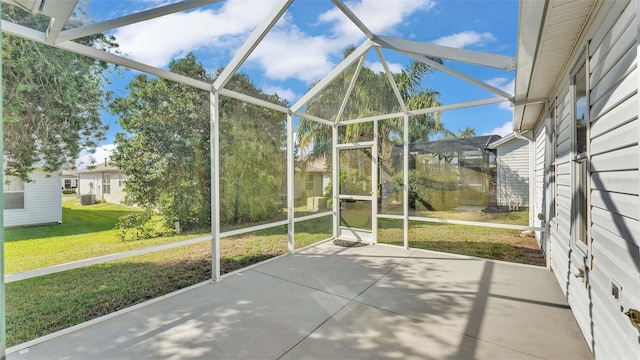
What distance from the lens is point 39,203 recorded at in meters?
2.78

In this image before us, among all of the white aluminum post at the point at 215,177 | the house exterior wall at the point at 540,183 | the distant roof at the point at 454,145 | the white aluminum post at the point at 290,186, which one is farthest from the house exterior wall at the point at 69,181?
the house exterior wall at the point at 540,183

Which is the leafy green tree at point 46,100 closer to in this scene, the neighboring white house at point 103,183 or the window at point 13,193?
the window at point 13,193

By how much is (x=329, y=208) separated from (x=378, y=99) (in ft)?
8.04

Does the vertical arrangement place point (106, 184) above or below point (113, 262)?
above

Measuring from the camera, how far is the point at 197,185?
4.26m

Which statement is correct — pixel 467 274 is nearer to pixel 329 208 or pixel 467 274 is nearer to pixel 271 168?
pixel 329 208

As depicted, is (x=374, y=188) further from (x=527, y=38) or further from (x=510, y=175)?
(x=527, y=38)

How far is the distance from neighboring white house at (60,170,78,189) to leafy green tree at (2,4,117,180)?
0.10 metres

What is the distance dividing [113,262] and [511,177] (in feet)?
21.0

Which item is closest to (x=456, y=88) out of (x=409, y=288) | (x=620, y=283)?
(x=409, y=288)

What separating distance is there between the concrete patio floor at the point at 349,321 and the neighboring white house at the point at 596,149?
0.40 metres

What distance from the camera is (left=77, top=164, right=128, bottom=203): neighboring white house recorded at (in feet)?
10.1

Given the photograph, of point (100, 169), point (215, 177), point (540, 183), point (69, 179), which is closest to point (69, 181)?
point (69, 179)

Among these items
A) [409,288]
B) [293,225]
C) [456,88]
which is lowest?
[409,288]
